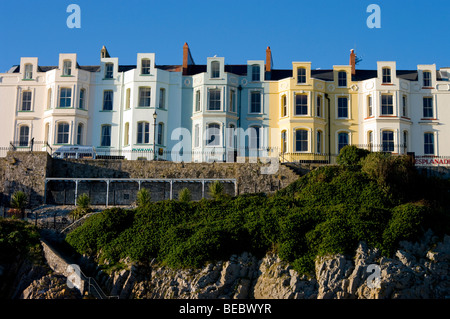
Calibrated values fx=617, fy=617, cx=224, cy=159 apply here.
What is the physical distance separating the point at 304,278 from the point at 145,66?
25316mm

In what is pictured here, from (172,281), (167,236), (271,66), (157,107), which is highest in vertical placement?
(271,66)

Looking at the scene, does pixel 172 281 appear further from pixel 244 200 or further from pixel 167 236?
pixel 244 200

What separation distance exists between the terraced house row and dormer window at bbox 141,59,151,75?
0.25 feet

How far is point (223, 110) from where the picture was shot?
4553cm

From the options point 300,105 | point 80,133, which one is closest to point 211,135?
point 300,105

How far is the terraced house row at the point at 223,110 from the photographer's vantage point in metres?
45.3

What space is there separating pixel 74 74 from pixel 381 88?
75.6 ft

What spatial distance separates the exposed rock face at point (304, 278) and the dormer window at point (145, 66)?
21.7 m

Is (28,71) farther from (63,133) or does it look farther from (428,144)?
(428,144)

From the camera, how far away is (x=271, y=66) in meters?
49.0

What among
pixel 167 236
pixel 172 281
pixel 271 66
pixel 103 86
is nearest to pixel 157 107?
pixel 103 86

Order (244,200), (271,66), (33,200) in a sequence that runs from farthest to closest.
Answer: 1. (271,66)
2. (33,200)
3. (244,200)

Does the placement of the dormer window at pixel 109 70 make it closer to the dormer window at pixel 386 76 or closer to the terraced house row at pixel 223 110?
the terraced house row at pixel 223 110

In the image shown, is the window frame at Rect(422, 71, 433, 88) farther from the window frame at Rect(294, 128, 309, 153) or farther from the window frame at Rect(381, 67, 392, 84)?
the window frame at Rect(294, 128, 309, 153)
